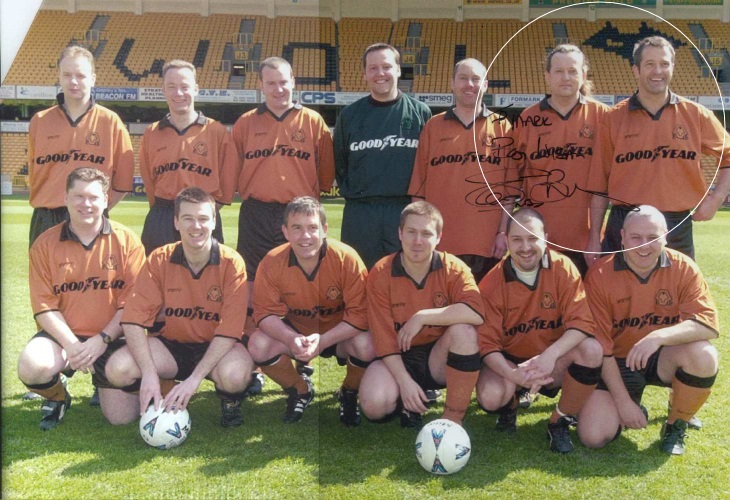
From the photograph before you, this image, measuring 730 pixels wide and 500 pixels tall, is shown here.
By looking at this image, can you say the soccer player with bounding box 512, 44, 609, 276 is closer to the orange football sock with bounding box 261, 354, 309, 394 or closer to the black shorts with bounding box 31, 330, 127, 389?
the orange football sock with bounding box 261, 354, 309, 394

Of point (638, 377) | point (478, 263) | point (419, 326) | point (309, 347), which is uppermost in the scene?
point (478, 263)

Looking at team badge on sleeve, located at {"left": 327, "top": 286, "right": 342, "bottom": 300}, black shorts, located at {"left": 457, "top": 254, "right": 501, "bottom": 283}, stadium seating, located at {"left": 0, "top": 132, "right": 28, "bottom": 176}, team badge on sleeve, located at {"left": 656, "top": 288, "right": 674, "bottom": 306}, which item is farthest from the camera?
stadium seating, located at {"left": 0, "top": 132, "right": 28, "bottom": 176}

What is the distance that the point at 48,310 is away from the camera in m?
2.79

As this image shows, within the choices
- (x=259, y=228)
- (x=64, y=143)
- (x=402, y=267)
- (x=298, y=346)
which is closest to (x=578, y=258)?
(x=402, y=267)

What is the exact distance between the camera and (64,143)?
3.11m

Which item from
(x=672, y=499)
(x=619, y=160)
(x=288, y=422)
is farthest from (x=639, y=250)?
(x=288, y=422)

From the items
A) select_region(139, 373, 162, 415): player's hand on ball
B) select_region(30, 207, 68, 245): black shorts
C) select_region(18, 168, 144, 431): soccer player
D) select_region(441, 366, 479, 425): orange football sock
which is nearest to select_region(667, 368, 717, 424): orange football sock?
select_region(441, 366, 479, 425): orange football sock

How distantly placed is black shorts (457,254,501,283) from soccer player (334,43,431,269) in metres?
0.38

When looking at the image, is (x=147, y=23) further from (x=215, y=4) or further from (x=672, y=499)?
(x=672, y=499)

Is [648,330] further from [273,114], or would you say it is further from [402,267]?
[273,114]

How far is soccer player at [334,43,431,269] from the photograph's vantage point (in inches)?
125

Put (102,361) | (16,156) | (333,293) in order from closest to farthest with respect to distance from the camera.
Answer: (102,361)
(333,293)
(16,156)

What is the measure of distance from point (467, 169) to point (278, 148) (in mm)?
999

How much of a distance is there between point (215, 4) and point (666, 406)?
11.7 m
